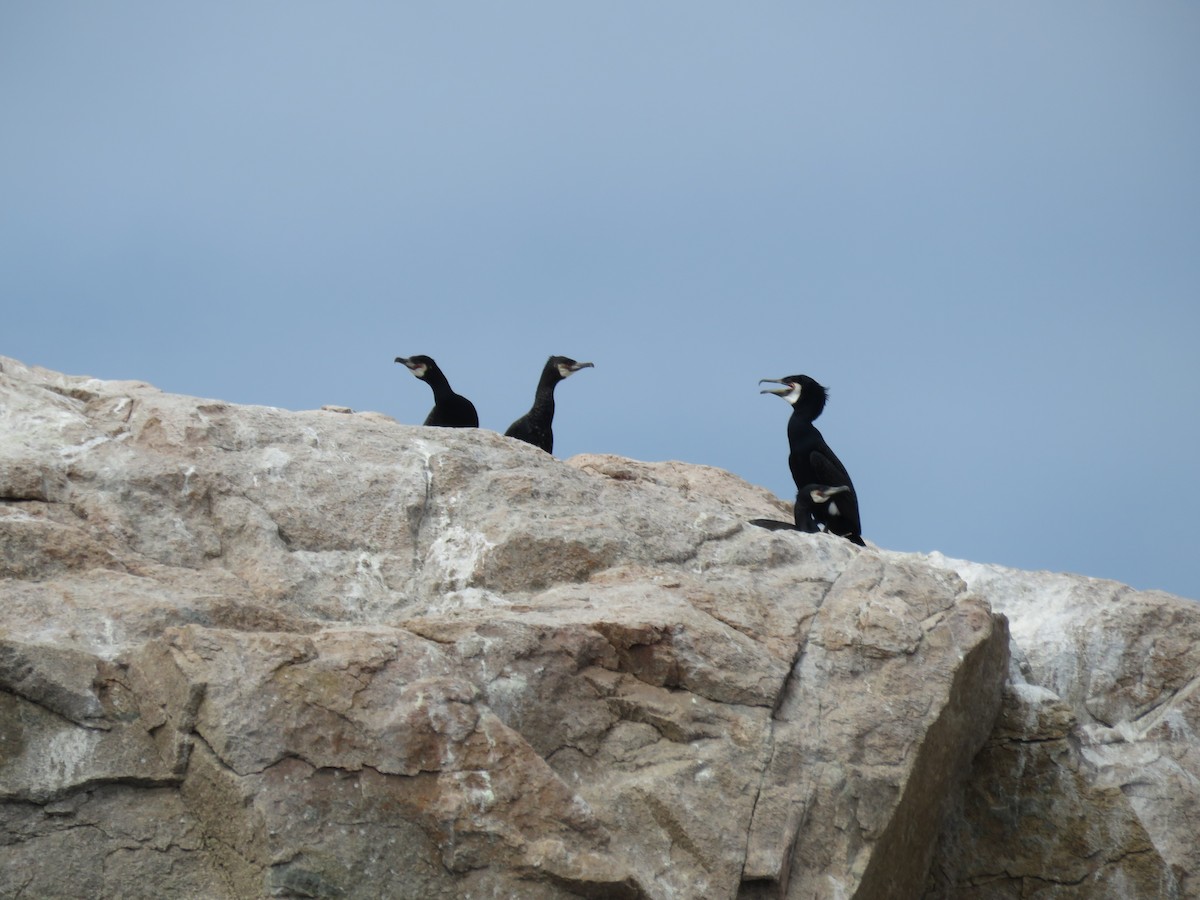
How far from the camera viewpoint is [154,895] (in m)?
6.43

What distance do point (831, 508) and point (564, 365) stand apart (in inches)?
189

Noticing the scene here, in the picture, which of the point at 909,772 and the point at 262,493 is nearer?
the point at 909,772

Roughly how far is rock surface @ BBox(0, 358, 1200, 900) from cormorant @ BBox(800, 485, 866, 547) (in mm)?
1555

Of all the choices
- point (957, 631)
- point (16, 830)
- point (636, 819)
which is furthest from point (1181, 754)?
point (16, 830)

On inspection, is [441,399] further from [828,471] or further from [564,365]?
[828,471]

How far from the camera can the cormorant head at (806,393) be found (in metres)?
13.4

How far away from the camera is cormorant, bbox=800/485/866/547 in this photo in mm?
12047

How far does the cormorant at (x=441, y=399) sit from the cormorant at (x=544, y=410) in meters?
1.12

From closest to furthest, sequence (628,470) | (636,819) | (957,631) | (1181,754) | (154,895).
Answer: (154,895), (636,819), (957,631), (1181,754), (628,470)

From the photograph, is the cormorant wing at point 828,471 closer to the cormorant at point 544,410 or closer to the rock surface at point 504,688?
the rock surface at point 504,688

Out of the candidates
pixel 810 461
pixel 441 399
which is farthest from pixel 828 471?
pixel 441 399

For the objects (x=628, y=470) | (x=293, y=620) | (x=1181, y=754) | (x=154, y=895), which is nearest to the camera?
(x=154, y=895)

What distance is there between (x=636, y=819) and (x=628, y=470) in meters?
5.05

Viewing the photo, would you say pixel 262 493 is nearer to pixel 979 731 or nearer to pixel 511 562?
pixel 511 562
